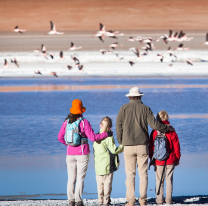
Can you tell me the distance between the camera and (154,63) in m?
28.2

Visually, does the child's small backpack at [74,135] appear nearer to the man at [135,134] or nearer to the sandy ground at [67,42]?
the man at [135,134]

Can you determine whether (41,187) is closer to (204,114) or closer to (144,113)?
(144,113)

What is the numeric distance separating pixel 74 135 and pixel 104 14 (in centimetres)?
4698

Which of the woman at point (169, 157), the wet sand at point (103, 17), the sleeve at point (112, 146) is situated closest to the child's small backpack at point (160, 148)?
the woman at point (169, 157)

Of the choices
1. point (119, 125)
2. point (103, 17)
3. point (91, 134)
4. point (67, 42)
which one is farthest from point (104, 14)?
point (91, 134)

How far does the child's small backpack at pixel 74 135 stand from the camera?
3848 millimetres

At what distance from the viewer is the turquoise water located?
15.1ft

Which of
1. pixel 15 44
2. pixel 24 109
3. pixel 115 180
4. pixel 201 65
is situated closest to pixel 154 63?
pixel 201 65

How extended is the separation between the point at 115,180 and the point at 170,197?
98 cm

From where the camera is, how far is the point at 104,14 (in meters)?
49.8

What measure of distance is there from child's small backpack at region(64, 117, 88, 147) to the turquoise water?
0.68 metres

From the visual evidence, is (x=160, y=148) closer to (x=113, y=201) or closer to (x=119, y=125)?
(x=119, y=125)

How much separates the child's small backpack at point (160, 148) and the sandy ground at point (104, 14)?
42506 mm

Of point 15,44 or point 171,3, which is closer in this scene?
point 15,44
